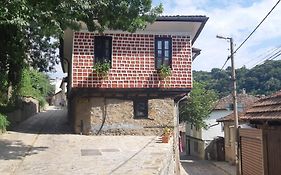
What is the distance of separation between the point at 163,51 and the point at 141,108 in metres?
3.27

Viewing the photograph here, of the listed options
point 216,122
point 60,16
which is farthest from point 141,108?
point 216,122

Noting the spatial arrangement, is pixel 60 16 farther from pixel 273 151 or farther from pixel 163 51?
pixel 163 51

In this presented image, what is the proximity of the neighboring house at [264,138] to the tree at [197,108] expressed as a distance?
24424 millimetres

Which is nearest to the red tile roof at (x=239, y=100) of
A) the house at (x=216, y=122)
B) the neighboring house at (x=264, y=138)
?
the house at (x=216, y=122)

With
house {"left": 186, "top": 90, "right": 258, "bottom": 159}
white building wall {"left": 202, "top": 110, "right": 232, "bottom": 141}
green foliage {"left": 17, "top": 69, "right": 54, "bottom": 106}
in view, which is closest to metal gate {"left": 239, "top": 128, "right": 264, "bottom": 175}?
green foliage {"left": 17, "top": 69, "right": 54, "bottom": 106}

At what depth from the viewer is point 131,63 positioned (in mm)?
20031

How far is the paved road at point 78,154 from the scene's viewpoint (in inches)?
439

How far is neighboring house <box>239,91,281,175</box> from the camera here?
11.9 m

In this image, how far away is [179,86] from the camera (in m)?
20.3

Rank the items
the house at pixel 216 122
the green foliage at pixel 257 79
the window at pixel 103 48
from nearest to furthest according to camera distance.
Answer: the window at pixel 103 48, the green foliage at pixel 257 79, the house at pixel 216 122

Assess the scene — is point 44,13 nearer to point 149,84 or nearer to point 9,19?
point 9,19

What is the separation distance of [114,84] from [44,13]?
9378mm

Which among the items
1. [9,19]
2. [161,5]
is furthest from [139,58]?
[9,19]

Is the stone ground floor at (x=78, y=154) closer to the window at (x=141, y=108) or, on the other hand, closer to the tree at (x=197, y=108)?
the window at (x=141, y=108)
